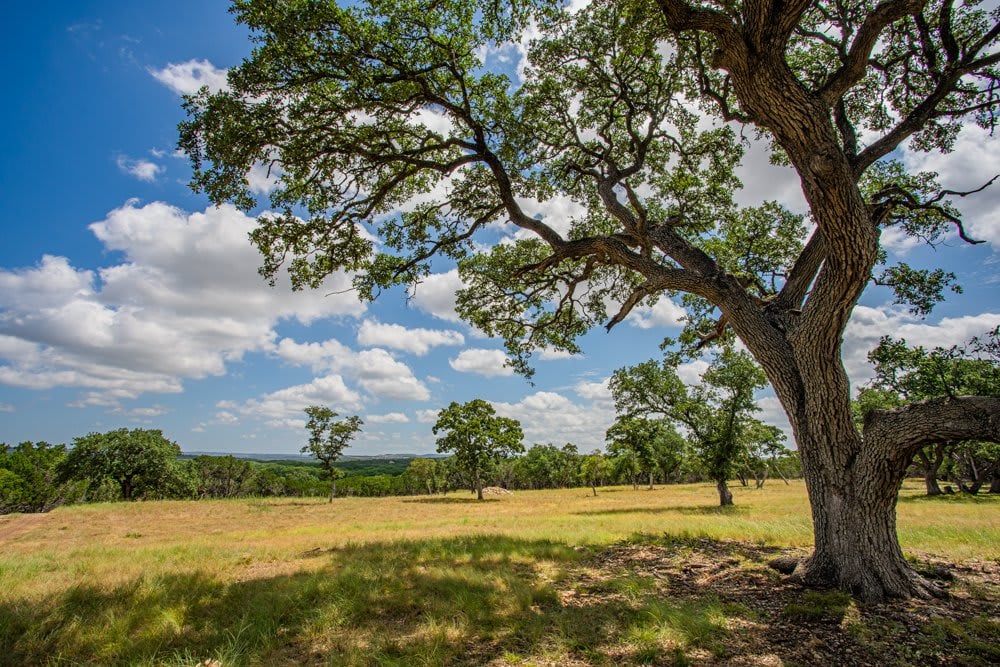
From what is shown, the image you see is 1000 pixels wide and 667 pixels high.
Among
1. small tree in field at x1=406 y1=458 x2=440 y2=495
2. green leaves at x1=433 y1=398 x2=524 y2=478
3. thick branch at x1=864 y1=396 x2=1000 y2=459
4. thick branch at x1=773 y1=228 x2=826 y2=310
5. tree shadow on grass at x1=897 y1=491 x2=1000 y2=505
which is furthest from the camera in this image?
small tree in field at x1=406 y1=458 x2=440 y2=495

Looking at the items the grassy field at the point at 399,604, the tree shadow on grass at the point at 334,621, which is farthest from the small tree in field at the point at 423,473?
the tree shadow on grass at the point at 334,621

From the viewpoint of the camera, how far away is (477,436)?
4362cm

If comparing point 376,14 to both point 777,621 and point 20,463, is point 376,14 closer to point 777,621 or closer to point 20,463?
point 777,621

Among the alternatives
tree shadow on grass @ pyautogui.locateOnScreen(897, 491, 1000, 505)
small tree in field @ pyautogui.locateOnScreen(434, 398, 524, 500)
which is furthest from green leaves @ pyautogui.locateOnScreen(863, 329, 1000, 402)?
small tree in field @ pyautogui.locateOnScreen(434, 398, 524, 500)

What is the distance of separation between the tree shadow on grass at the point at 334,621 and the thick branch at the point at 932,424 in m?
3.40

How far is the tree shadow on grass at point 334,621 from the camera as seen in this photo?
4531 mm

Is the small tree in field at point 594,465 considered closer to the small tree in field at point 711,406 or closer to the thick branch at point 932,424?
the small tree in field at point 711,406

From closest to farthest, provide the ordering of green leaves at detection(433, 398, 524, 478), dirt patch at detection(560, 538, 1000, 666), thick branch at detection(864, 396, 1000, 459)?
dirt patch at detection(560, 538, 1000, 666) < thick branch at detection(864, 396, 1000, 459) < green leaves at detection(433, 398, 524, 478)

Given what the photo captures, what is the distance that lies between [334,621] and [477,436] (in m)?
38.7

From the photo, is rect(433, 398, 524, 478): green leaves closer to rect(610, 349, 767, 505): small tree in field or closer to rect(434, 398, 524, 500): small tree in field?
rect(434, 398, 524, 500): small tree in field

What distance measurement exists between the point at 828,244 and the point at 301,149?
29.2 feet

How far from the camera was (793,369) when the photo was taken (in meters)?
6.80

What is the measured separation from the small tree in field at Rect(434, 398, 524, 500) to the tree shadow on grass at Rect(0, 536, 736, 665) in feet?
119

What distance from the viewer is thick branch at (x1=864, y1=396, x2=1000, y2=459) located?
5.09 metres
